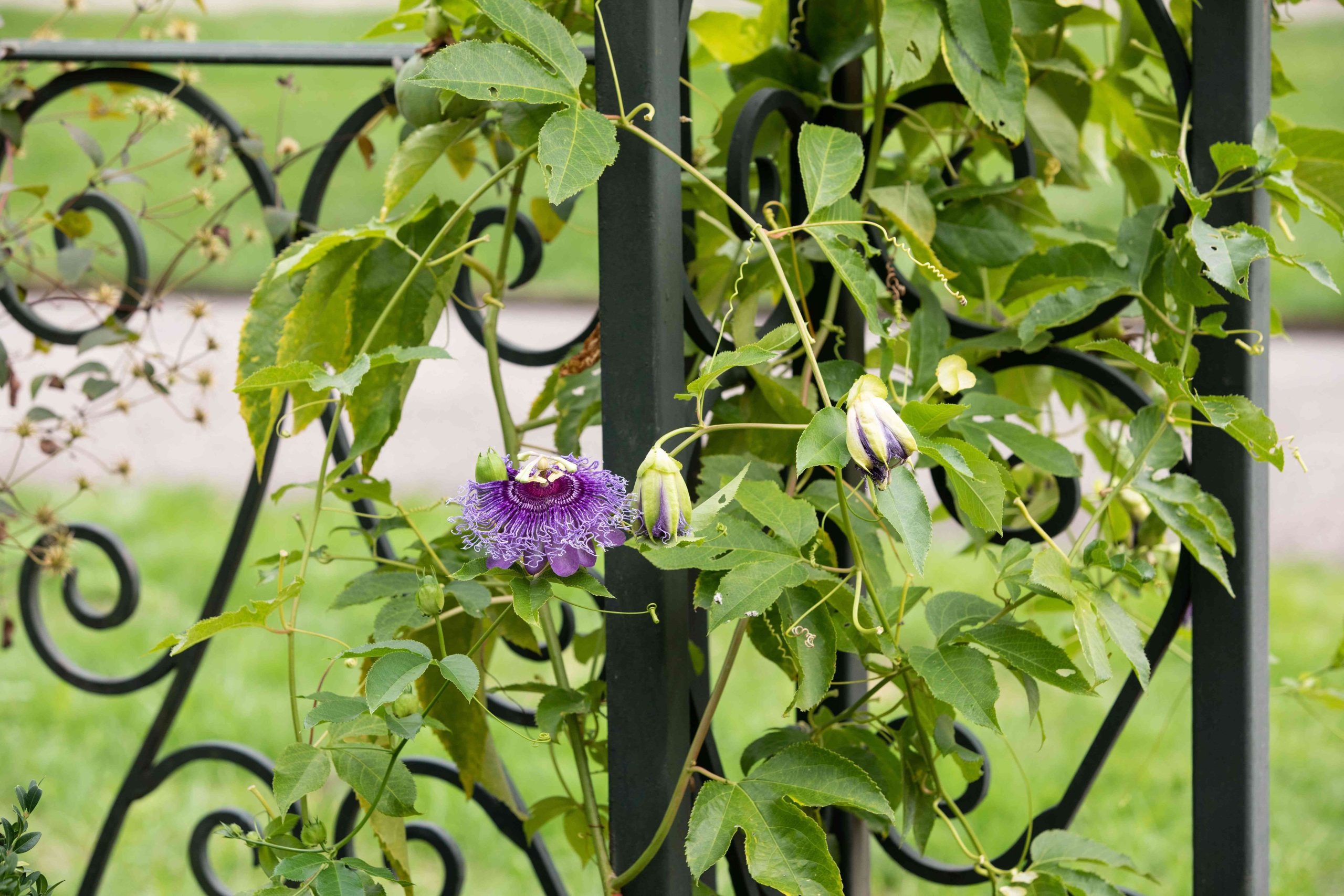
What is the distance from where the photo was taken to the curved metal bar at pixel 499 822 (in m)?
0.74

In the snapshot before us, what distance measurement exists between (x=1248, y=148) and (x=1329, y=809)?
1.42m

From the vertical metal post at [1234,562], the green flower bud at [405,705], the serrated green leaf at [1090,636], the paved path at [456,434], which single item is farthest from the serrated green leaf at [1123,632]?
the paved path at [456,434]

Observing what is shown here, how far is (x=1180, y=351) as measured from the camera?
63cm

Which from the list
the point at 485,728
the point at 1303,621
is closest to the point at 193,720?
the point at 485,728

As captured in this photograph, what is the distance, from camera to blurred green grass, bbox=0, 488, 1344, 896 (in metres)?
1.60

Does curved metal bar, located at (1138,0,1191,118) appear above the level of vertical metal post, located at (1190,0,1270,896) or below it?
above

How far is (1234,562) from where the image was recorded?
65 centimetres

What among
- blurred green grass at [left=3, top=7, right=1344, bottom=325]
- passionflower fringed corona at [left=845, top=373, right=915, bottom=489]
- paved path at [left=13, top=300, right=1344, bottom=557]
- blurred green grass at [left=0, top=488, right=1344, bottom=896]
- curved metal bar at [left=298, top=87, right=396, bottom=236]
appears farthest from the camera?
blurred green grass at [left=3, top=7, right=1344, bottom=325]

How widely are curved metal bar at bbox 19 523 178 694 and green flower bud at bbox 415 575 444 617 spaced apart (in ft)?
1.40

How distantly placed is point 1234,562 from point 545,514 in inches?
15.3

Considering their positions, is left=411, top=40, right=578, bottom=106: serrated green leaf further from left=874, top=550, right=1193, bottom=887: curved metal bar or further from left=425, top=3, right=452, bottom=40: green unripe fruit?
left=874, top=550, right=1193, bottom=887: curved metal bar

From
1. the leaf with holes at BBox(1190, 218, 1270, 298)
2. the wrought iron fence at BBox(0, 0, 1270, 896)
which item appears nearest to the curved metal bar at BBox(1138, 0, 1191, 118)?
the wrought iron fence at BBox(0, 0, 1270, 896)

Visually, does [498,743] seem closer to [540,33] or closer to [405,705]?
[405,705]

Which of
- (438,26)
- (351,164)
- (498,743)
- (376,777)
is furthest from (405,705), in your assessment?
(351,164)
